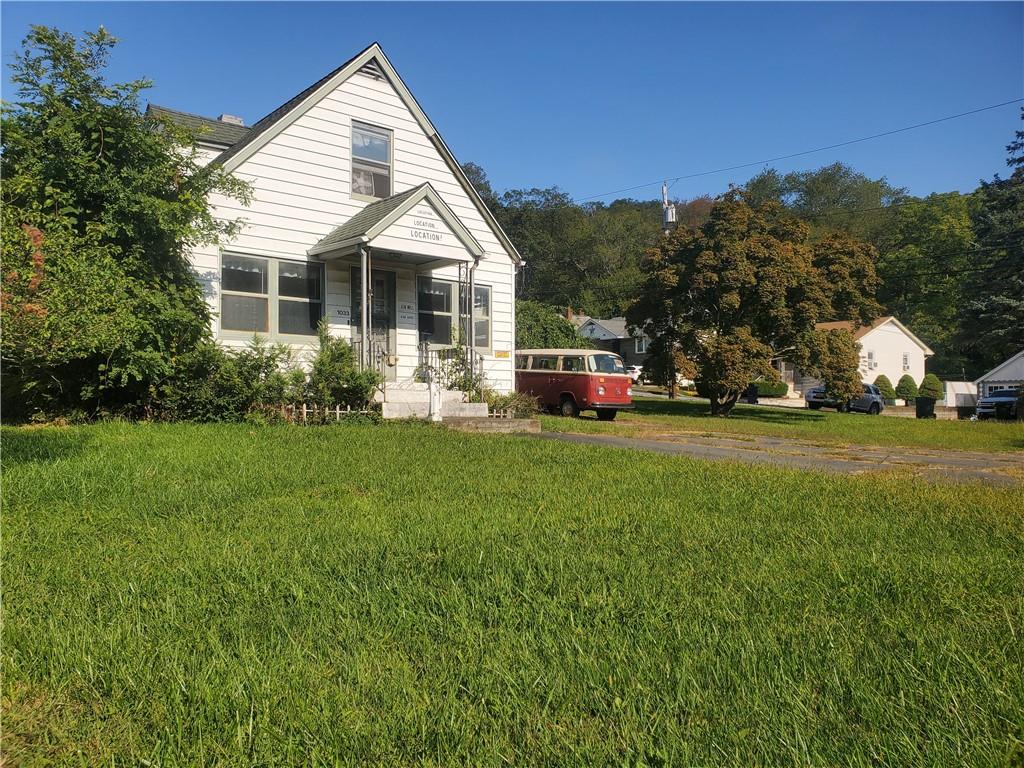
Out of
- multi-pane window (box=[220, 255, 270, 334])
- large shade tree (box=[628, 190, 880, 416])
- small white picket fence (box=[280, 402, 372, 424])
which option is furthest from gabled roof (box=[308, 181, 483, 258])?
large shade tree (box=[628, 190, 880, 416])

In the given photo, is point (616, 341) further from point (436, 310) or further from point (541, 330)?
point (436, 310)

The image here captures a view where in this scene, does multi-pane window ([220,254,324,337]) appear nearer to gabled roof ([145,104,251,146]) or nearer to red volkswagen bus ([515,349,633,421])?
gabled roof ([145,104,251,146])

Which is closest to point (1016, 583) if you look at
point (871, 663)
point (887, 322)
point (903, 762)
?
point (871, 663)

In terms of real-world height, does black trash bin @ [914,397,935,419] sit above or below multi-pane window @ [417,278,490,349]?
below

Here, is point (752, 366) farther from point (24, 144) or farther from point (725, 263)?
point (24, 144)

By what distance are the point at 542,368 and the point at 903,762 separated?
19.6 meters

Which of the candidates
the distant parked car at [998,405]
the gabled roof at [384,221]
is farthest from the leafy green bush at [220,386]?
the distant parked car at [998,405]

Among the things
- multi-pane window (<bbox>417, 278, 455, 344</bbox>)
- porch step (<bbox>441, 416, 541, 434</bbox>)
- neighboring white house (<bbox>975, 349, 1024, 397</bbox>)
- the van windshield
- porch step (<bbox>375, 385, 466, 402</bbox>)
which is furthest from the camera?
neighboring white house (<bbox>975, 349, 1024, 397</bbox>)

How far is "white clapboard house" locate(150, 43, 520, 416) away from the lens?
1322 centimetres

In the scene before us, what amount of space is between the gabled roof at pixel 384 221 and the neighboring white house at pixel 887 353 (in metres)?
41.2

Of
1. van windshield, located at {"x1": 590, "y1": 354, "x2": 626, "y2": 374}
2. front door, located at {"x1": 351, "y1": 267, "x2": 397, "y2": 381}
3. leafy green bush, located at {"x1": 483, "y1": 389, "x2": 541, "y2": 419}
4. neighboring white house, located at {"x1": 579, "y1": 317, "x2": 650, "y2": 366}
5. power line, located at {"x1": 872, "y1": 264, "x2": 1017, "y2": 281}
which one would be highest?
power line, located at {"x1": 872, "y1": 264, "x2": 1017, "y2": 281}

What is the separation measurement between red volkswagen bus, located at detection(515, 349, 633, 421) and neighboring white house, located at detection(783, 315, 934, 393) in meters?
33.8

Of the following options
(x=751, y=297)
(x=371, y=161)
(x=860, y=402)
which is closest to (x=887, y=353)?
(x=860, y=402)

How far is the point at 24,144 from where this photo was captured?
406 inches
